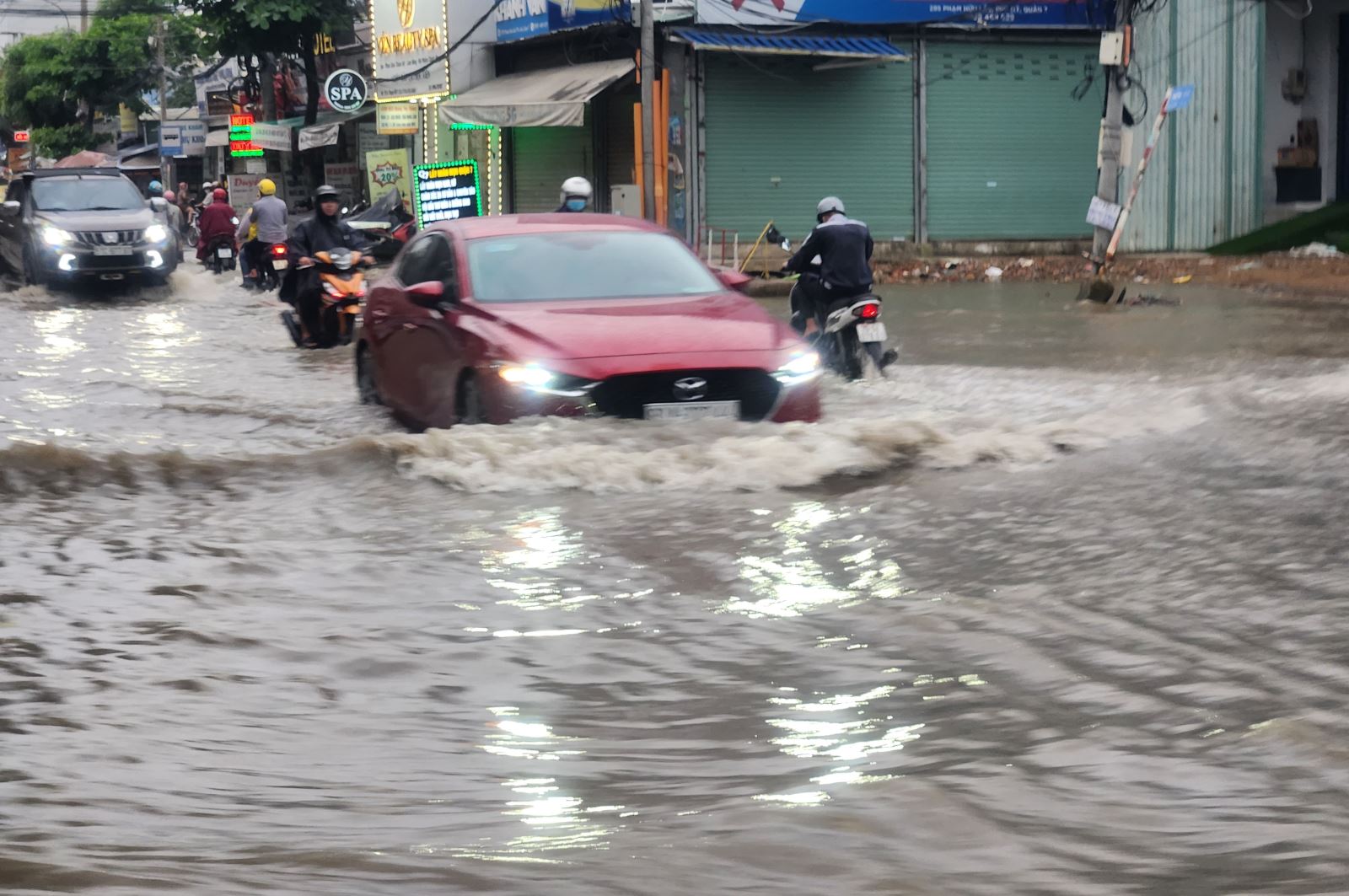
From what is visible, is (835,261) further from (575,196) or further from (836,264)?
(575,196)

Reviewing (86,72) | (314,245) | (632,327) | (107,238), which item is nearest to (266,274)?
(107,238)

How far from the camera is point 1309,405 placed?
9258mm

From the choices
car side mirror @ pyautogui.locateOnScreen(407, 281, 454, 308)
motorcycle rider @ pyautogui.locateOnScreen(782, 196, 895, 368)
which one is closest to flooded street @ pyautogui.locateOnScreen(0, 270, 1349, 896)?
car side mirror @ pyautogui.locateOnScreen(407, 281, 454, 308)

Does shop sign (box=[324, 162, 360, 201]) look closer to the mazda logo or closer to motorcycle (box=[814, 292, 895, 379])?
motorcycle (box=[814, 292, 895, 379])

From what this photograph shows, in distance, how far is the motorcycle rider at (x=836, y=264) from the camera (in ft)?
37.9

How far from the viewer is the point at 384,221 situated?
2895 cm

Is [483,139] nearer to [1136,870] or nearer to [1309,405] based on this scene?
[1309,405]

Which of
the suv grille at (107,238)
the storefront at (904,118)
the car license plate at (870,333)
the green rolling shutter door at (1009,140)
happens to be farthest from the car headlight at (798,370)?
the green rolling shutter door at (1009,140)

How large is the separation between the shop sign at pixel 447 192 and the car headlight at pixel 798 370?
43.9ft

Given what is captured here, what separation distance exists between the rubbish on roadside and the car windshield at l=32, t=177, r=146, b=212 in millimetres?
15452

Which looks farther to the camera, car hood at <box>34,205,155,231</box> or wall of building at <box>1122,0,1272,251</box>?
wall of building at <box>1122,0,1272,251</box>

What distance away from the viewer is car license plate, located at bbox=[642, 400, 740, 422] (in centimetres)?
789

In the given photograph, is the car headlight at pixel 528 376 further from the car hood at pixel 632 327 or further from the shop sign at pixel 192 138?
the shop sign at pixel 192 138

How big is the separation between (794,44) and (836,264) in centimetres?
1478
